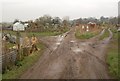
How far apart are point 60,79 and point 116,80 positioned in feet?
8.66

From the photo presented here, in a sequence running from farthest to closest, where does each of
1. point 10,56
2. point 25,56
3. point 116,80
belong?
1. point 25,56
2. point 10,56
3. point 116,80

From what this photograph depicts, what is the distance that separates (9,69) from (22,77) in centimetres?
269

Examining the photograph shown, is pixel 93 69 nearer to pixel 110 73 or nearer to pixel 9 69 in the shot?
pixel 110 73

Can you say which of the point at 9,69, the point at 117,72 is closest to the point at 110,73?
the point at 117,72

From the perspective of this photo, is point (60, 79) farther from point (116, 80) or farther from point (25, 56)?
point (25, 56)

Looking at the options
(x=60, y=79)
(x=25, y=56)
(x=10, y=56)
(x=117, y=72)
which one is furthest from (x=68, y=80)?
(x=25, y=56)

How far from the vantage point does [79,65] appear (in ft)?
59.1

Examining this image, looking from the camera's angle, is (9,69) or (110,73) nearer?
(110,73)

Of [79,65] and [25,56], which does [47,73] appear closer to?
[79,65]

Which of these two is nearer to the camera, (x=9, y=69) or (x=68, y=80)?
(x=68, y=80)

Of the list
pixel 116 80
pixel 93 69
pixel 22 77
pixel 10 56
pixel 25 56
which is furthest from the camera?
pixel 25 56

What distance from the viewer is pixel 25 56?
73.8 feet

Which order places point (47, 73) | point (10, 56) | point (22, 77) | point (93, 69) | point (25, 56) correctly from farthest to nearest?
1. point (25, 56)
2. point (10, 56)
3. point (93, 69)
4. point (47, 73)
5. point (22, 77)

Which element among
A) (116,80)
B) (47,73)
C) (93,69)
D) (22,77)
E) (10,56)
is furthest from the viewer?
(10,56)
